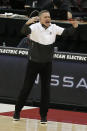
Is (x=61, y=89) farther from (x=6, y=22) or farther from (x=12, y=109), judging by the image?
(x=6, y=22)

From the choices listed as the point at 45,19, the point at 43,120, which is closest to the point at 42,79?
the point at 43,120

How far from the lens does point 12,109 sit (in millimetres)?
9938

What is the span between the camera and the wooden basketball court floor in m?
8.34

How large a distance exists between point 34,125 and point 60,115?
3.77ft

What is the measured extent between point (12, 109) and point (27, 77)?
→ 4.88ft

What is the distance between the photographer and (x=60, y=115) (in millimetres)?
9672

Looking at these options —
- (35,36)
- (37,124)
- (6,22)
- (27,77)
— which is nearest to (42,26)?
(35,36)

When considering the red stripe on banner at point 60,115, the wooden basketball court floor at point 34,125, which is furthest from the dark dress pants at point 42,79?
the red stripe on banner at point 60,115

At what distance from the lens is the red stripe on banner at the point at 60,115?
30.3ft

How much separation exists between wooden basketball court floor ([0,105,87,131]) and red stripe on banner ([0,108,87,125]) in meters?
0.25

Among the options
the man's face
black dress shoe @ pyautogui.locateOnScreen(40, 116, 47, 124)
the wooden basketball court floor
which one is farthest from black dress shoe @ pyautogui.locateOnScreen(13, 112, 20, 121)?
the man's face

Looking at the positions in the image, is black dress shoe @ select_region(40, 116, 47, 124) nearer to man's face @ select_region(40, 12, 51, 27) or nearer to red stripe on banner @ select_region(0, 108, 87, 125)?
red stripe on banner @ select_region(0, 108, 87, 125)

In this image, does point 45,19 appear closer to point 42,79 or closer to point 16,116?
point 42,79

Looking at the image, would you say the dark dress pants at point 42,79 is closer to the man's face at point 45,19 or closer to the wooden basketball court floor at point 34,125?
the wooden basketball court floor at point 34,125
